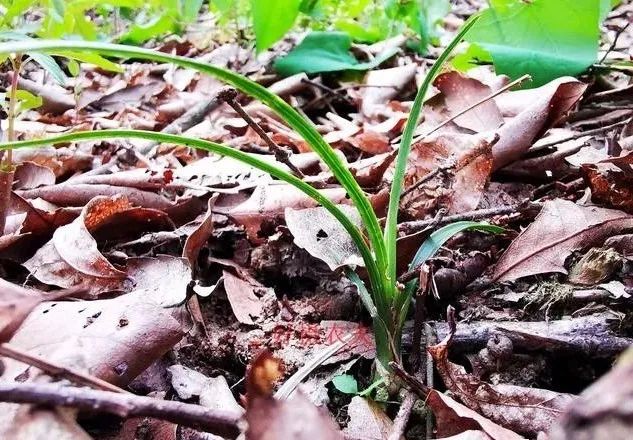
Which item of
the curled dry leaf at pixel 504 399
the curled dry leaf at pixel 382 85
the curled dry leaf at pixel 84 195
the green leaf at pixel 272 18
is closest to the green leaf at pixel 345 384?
the curled dry leaf at pixel 504 399

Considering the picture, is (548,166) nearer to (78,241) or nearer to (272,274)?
(272,274)

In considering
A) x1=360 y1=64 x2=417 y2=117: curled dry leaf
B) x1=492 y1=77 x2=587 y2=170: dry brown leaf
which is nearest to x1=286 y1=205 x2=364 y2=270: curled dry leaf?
x1=492 y1=77 x2=587 y2=170: dry brown leaf

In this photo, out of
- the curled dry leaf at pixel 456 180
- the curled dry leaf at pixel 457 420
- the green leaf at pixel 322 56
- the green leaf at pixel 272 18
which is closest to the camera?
the curled dry leaf at pixel 457 420

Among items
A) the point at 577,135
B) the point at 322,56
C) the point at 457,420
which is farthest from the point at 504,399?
the point at 322,56

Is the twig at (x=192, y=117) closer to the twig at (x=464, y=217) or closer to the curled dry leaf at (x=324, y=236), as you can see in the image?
A: the curled dry leaf at (x=324, y=236)

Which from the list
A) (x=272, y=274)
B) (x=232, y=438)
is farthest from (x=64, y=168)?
(x=232, y=438)

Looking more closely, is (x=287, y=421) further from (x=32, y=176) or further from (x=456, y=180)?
(x=32, y=176)

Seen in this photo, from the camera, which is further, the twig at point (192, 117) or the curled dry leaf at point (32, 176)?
the twig at point (192, 117)
